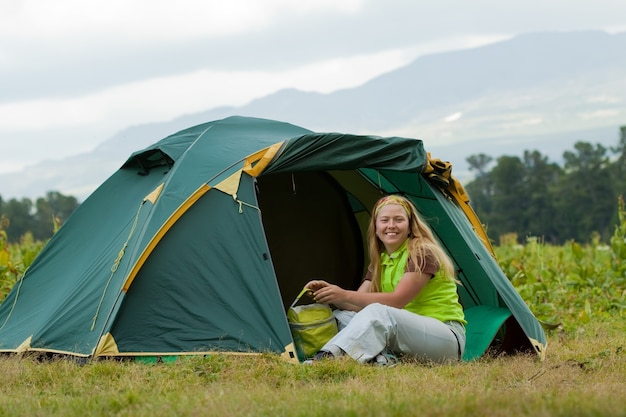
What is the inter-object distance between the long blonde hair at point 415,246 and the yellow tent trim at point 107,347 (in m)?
1.73

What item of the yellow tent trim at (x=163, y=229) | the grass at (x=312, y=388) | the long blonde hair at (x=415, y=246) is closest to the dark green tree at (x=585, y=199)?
the long blonde hair at (x=415, y=246)

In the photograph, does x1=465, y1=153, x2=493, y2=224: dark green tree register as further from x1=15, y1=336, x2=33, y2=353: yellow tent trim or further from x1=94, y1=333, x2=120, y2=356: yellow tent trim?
x1=94, y1=333, x2=120, y2=356: yellow tent trim

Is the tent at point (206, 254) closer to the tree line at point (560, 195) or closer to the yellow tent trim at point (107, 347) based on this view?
the yellow tent trim at point (107, 347)

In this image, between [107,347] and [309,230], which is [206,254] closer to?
[107,347]

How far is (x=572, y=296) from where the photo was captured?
9.70 meters

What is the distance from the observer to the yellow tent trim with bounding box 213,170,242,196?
629 cm

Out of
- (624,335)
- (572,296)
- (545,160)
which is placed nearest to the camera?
(624,335)

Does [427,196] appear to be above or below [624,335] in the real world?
above

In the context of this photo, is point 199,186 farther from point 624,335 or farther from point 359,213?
point 624,335

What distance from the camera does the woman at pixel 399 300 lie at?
5812 mm

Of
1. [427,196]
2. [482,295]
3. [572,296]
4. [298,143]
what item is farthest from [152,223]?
[572,296]

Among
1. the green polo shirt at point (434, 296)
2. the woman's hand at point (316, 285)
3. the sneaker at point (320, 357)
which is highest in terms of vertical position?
the woman's hand at point (316, 285)

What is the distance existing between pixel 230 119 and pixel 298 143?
1.24 metres

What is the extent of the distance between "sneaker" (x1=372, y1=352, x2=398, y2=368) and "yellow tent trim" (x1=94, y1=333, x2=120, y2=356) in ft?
5.28
